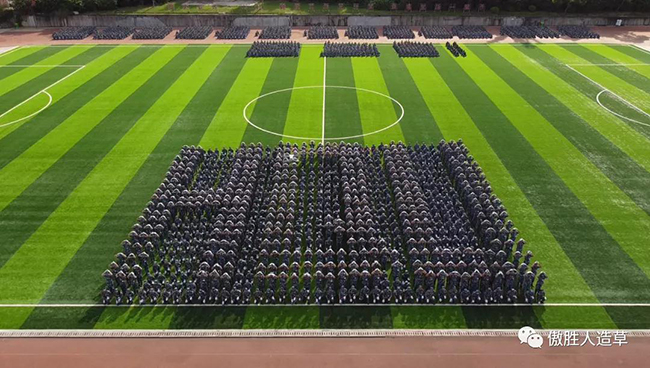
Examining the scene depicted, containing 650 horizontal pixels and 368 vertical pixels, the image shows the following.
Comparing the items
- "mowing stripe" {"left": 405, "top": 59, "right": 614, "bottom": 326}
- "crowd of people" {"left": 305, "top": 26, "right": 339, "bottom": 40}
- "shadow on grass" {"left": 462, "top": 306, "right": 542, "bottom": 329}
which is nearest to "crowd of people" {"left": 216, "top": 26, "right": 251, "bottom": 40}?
"crowd of people" {"left": 305, "top": 26, "right": 339, "bottom": 40}

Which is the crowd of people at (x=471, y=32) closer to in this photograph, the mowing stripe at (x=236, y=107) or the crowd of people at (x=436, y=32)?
the crowd of people at (x=436, y=32)

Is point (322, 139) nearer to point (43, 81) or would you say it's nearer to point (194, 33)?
point (43, 81)

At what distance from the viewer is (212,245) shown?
19.2 meters

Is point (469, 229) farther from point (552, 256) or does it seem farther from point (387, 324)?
point (387, 324)

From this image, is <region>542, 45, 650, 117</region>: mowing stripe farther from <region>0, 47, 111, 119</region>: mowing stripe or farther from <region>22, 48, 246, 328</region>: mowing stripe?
<region>0, 47, 111, 119</region>: mowing stripe

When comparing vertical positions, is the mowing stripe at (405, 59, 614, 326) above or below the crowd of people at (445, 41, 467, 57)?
below

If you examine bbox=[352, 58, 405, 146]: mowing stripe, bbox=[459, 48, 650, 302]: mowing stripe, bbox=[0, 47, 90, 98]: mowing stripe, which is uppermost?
bbox=[0, 47, 90, 98]: mowing stripe

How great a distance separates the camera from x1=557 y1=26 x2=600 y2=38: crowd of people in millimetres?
54125

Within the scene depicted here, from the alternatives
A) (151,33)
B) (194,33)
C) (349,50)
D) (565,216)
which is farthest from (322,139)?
(151,33)

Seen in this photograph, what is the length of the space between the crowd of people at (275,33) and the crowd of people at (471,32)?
66.6 ft

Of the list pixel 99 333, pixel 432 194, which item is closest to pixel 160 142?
pixel 99 333

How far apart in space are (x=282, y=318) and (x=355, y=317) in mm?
2723

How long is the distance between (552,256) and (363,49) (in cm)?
3341

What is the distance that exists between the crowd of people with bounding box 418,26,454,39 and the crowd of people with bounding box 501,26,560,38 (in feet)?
22.5
